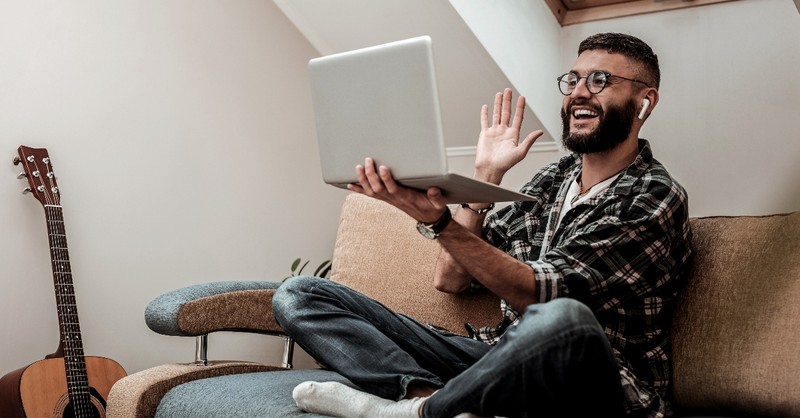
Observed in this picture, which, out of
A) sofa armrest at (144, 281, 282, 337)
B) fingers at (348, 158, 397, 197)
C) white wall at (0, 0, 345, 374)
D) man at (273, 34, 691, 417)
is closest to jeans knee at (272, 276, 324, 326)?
man at (273, 34, 691, 417)

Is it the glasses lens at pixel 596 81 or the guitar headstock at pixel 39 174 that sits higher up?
the glasses lens at pixel 596 81

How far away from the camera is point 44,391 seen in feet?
7.19

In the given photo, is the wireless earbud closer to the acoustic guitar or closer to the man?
the man

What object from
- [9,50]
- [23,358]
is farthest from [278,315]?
[9,50]

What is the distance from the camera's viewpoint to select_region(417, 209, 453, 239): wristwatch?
1.68 metres

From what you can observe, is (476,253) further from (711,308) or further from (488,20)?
(488,20)

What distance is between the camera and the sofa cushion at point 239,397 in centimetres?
174

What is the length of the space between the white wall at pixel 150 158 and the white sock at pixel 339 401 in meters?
1.14

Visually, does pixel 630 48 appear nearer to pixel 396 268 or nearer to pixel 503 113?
pixel 503 113

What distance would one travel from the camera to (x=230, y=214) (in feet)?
9.82

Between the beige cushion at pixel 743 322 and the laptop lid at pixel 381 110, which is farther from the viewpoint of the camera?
the beige cushion at pixel 743 322

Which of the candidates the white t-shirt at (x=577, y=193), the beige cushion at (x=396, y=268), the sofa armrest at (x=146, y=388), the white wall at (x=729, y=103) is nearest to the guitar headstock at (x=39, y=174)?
the sofa armrest at (x=146, y=388)

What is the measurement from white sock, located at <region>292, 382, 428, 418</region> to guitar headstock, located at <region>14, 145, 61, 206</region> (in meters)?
1.07

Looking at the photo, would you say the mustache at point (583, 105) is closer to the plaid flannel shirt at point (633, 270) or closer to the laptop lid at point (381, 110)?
the plaid flannel shirt at point (633, 270)
